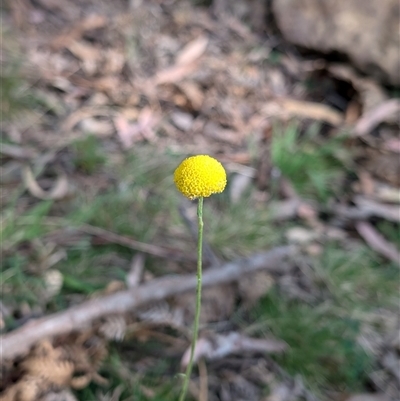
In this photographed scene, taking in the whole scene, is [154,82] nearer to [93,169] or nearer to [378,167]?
[93,169]

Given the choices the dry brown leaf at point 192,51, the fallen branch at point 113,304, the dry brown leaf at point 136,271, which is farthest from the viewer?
the dry brown leaf at point 192,51

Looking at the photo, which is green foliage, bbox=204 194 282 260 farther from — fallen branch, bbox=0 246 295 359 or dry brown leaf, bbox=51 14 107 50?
dry brown leaf, bbox=51 14 107 50

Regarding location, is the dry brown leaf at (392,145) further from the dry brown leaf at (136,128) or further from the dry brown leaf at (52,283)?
the dry brown leaf at (52,283)

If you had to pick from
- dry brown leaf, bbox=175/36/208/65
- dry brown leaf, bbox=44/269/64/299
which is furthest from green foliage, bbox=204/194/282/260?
dry brown leaf, bbox=175/36/208/65

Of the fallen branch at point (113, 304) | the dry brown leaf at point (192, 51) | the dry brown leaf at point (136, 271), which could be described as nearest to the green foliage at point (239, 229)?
the fallen branch at point (113, 304)

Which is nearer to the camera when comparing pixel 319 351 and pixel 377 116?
pixel 319 351

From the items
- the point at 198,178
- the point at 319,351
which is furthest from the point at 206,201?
the point at 198,178

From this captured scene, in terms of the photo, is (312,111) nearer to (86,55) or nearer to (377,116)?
(377,116)
